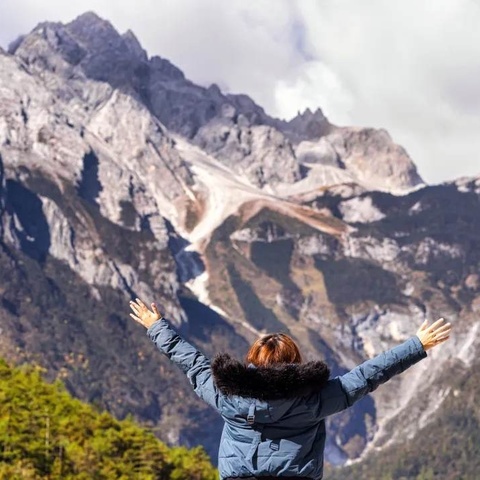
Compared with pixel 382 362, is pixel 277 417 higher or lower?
lower

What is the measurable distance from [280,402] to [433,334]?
7.11 ft

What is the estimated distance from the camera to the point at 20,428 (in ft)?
281

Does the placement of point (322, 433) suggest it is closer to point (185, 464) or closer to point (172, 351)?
point (172, 351)

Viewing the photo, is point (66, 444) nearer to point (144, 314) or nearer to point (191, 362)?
point (144, 314)

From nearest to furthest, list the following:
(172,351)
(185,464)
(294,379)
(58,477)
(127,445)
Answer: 1. (294,379)
2. (172,351)
3. (58,477)
4. (127,445)
5. (185,464)

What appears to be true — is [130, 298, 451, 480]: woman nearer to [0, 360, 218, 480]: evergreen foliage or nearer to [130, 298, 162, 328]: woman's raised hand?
[130, 298, 162, 328]: woman's raised hand

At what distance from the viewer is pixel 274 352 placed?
12578mm

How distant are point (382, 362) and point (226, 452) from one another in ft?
6.96

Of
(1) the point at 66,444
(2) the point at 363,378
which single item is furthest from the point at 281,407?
(1) the point at 66,444

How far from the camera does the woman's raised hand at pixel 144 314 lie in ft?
44.8

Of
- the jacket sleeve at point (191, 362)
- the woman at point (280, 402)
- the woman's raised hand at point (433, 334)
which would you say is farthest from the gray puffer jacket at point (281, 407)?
the woman's raised hand at point (433, 334)

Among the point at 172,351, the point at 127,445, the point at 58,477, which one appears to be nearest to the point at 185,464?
the point at 127,445

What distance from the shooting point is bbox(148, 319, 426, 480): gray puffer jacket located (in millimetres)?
12234

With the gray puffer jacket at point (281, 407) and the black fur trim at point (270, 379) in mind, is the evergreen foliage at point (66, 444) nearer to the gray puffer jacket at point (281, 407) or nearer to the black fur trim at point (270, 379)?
the gray puffer jacket at point (281, 407)
